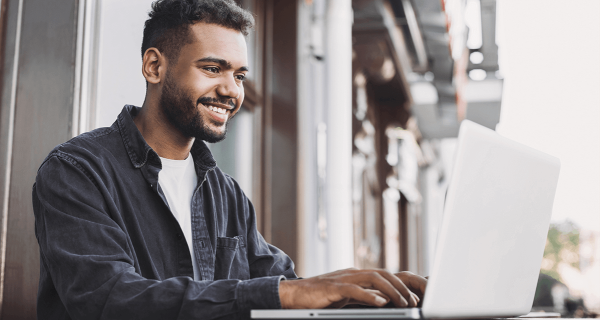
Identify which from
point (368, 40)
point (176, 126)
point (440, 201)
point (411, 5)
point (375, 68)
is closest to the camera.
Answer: point (176, 126)

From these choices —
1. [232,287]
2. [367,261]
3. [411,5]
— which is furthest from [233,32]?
[367,261]

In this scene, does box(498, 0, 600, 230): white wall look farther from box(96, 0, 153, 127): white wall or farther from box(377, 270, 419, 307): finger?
box(377, 270, 419, 307): finger

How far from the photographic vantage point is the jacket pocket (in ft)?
4.79

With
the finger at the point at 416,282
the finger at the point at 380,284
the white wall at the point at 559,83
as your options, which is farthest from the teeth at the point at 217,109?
the white wall at the point at 559,83

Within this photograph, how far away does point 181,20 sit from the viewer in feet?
5.10

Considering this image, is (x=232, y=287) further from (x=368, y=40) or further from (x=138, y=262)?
(x=368, y=40)

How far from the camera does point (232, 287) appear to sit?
0.94m

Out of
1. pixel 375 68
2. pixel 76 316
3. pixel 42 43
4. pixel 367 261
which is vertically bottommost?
pixel 367 261

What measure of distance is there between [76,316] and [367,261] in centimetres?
632

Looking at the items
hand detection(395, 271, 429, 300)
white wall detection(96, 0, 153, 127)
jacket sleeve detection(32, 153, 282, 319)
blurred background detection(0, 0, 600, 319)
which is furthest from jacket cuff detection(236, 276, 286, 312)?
white wall detection(96, 0, 153, 127)

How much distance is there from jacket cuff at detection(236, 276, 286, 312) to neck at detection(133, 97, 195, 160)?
0.71m

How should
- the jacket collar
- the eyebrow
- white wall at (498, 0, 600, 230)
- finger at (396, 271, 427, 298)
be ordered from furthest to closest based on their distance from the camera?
1. white wall at (498, 0, 600, 230)
2. the eyebrow
3. the jacket collar
4. finger at (396, 271, 427, 298)

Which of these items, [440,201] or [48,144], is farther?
[440,201]

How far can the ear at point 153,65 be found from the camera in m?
1.57
